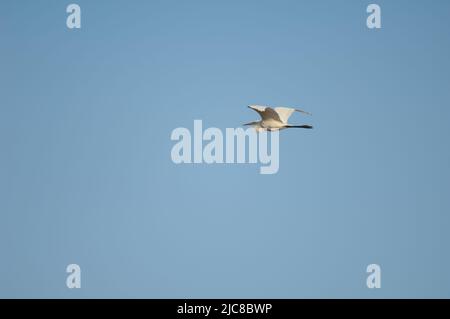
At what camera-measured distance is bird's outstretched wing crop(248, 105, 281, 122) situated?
17.6 metres

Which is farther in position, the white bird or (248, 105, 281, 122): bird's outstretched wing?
the white bird

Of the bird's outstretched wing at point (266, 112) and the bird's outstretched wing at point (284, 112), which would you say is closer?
the bird's outstretched wing at point (266, 112)

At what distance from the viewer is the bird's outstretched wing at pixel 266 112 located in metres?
17.6

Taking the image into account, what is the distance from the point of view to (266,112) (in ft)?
58.6

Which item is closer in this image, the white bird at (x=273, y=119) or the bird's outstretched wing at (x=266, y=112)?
the bird's outstretched wing at (x=266, y=112)

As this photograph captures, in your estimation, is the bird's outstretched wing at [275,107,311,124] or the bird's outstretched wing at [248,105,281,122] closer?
the bird's outstretched wing at [248,105,281,122]

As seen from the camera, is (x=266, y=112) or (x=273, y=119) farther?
(x=273, y=119)
